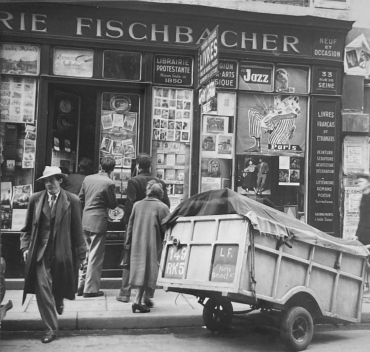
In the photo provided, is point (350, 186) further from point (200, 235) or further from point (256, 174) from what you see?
point (200, 235)

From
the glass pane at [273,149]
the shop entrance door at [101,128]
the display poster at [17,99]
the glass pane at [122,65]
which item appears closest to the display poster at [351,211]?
the glass pane at [273,149]

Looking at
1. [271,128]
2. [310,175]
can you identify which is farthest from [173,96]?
[310,175]

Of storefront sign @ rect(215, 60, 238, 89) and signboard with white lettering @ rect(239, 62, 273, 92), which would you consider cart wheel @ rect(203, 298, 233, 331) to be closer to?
storefront sign @ rect(215, 60, 238, 89)

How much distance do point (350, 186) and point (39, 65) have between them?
5.99 meters

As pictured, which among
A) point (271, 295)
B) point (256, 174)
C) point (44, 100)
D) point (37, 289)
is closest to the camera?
point (271, 295)

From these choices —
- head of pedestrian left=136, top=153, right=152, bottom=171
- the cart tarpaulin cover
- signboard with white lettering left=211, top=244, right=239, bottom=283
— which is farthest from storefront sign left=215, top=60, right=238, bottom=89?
signboard with white lettering left=211, top=244, right=239, bottom=283

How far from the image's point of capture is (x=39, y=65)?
30.1 feet

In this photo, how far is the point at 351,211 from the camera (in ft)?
33.8

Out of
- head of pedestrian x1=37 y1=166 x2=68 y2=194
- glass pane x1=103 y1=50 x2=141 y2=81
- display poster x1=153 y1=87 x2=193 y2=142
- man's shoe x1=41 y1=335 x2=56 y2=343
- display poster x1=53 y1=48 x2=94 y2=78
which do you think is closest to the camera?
man's shoe x1=41 y1=335 x2=56 y2=343

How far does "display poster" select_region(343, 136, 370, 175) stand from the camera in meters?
10.4

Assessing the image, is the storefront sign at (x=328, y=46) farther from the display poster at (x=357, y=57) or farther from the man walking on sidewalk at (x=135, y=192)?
the man walking on sidewalk at (x=135, y=192)

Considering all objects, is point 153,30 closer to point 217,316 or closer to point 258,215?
point 258,215

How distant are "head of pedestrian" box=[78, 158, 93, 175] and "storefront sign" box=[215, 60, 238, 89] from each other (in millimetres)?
2670

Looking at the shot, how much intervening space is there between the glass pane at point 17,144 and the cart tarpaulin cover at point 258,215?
11.3 ft
